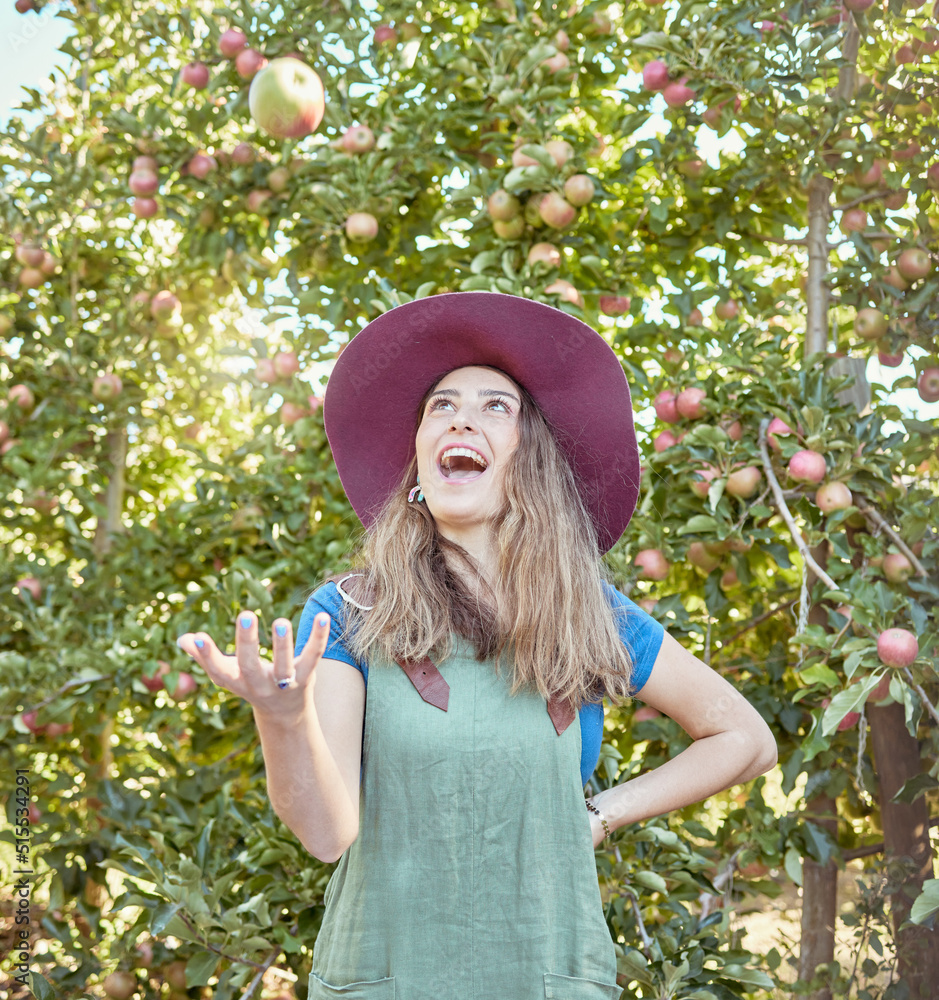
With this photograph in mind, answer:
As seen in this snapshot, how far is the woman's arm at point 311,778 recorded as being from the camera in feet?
2.63

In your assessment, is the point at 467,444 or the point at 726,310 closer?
the point at 467,444

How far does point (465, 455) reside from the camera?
121cm

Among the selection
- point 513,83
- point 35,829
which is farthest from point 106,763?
point 513,83

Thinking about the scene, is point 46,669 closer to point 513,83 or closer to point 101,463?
point 101,463

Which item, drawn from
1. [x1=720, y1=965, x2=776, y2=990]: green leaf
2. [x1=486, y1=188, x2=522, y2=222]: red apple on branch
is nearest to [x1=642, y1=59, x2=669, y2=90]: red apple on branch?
[x1=486, y1=188, x2=522, y2=222]: red apple on branch

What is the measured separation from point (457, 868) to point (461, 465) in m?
0.52

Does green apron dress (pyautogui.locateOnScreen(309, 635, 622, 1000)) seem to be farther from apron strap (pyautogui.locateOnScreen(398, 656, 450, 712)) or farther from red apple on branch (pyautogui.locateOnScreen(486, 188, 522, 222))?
red apple on branch (pyautogui.locateOnScreen(486, 188, 522, 222))

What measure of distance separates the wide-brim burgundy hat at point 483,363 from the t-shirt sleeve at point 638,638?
200mm

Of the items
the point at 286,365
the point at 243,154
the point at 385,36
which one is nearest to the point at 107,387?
the point at 286,365

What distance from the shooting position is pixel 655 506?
203cm

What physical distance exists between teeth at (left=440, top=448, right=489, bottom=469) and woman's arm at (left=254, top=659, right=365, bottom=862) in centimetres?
38

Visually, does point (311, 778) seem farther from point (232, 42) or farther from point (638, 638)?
point (232, 42)

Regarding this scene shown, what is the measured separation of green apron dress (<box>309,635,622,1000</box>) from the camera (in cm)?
103

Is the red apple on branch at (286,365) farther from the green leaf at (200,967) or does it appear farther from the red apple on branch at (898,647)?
the red apple on branch at (898,647)
